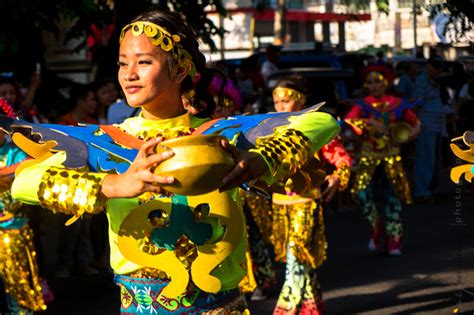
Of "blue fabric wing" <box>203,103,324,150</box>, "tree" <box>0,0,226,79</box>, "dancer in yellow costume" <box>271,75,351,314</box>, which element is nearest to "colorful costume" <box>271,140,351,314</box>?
"dancer in yellow costume" <box>271,75,351,314</box>

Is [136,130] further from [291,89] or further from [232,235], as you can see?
[291,89]

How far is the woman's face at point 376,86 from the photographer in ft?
39.8

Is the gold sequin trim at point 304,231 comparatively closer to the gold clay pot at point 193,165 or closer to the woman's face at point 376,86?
the woman's face at point 376,86

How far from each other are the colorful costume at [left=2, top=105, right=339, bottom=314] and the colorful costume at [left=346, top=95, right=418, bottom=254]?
709cm

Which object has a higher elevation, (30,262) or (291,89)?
(291,89)

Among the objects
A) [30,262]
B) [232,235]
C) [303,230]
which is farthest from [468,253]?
[232,235]

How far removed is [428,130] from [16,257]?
10.8m

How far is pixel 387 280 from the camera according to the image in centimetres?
1029

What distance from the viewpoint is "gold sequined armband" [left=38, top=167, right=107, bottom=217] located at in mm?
3951

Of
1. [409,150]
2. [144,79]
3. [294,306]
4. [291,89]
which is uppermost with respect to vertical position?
[144,79]

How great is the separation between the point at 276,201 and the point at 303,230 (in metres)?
0.31

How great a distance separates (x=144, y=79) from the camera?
4340 mm

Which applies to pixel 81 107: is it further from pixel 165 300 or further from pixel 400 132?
pixel 165 300

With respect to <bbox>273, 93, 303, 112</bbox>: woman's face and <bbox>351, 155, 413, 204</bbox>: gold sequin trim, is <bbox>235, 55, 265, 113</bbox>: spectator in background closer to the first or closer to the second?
<bbox>351, 155, 413, 204</bbox>: gold sequin trim
